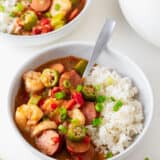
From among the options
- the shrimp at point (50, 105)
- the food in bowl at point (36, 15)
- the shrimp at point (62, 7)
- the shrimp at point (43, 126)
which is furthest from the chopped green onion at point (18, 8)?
the shrimp at point (43, 126)

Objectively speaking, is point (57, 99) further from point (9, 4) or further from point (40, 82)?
point (9, 4)

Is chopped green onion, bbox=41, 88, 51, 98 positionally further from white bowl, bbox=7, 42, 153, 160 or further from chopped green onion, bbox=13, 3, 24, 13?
chopped green onion, bbox=13, 3, 24, 13

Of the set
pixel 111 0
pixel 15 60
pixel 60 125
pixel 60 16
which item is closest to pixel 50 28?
pixel 60 16

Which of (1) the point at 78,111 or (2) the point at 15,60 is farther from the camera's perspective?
(2) the point at 15,60

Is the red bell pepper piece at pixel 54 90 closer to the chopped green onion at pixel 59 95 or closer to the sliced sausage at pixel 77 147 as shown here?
the chopped green onion at pixel 59 95

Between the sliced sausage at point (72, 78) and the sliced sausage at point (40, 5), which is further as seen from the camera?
the sliced sausage at point (40, 5)

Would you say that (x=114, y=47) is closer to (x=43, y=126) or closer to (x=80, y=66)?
(x=80, y=66)
